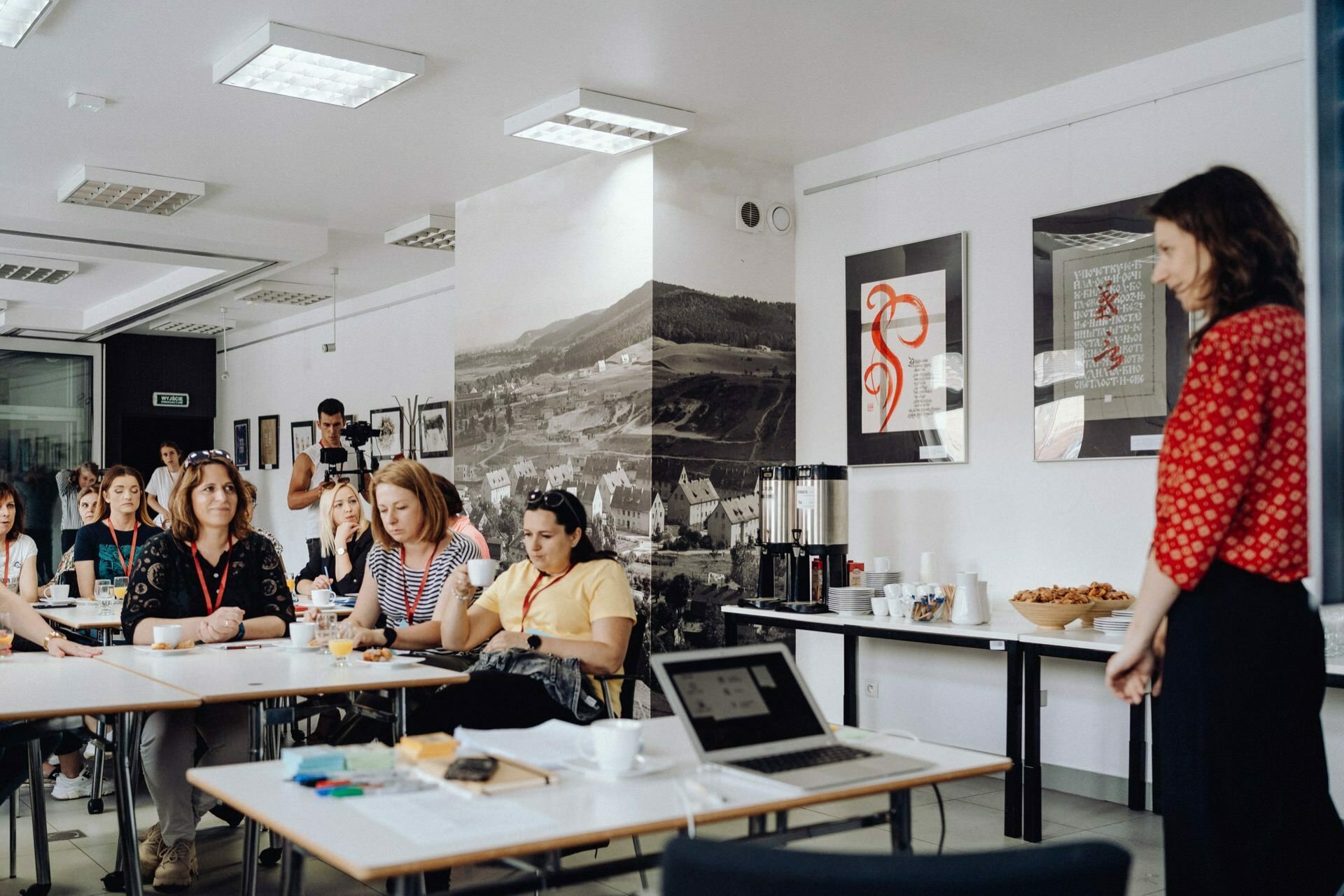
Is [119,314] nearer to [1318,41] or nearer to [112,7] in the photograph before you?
[112,7]

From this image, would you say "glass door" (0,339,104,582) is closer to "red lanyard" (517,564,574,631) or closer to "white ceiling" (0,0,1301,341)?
"white ceiling" (0,0,1301,341)

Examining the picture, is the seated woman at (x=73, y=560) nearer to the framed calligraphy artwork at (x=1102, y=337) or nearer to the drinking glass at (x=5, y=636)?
the drinking glass at (x=5, y=636)

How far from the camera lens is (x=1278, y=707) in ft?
6.25

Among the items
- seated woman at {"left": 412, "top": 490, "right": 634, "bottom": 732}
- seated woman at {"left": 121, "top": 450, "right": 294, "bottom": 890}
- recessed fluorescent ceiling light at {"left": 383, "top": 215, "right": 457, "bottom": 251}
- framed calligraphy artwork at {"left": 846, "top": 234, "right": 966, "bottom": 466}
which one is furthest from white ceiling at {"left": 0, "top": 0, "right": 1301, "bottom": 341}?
seated woman at {"left": 412, "top": 490, "right": 634, "bottom": 732}

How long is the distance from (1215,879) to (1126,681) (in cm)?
34

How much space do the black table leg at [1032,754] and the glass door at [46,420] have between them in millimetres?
10312

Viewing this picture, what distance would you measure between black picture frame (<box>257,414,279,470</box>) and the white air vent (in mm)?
6612

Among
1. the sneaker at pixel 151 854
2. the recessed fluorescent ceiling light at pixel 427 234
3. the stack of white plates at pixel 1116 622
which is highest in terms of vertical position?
the recessed fluorescent ceiling light at pixel 427 234

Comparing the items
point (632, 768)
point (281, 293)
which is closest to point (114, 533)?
point (281, 293)

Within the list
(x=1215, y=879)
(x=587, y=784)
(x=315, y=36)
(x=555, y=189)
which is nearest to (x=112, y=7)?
(x=315, y=36)

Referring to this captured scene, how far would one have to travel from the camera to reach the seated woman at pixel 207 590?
374cm

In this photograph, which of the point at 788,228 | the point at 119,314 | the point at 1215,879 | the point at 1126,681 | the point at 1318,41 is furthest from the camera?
the point at 119,314

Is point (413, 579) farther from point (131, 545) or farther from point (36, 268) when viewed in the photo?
point (36, 268)

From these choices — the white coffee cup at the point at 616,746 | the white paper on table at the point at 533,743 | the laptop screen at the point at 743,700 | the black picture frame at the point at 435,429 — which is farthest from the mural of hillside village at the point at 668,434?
the white coffee cup at the point at 616,746
